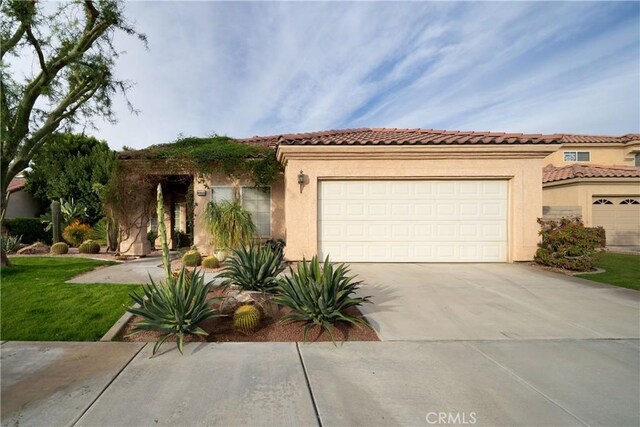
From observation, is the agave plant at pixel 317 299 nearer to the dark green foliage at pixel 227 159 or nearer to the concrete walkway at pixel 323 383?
the concrete walkway at pixel 323 383

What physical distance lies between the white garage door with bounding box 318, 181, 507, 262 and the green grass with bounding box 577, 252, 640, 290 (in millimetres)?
2211

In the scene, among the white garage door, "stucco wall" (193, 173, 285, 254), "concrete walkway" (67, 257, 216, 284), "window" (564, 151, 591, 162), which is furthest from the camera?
"window" (564, 151, 591, 162)

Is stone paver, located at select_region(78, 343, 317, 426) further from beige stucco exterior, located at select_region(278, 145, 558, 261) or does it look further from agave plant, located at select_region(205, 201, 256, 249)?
agave plant, located at select_region(205, 201, 256, 249)

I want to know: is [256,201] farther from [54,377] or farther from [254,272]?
[54,377]

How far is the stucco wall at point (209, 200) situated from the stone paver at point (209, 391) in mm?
6785

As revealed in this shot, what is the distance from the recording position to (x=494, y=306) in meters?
5.20

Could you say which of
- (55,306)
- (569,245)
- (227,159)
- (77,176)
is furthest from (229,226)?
(77,176)

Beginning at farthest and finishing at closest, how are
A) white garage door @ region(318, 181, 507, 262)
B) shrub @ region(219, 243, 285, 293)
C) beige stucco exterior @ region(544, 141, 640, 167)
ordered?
beige stucco exterior @ region(544, 141, 640, 167)
white garage door @ region(318, 181, 507, 262)
shrub @ region(219, 243, 285, 293)

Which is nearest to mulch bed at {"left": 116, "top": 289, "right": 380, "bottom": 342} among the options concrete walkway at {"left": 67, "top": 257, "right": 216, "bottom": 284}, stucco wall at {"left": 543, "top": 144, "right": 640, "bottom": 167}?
concrete walkway at {"left": 67, "top": 257, "right": 216, "bottom": 284}

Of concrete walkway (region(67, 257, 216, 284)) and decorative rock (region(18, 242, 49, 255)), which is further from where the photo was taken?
decorative rock (region(18, 242, 49, 255))

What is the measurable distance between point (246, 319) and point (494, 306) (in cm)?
423

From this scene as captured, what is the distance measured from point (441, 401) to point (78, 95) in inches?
456

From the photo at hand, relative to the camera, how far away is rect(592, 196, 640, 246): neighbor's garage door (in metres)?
14.4

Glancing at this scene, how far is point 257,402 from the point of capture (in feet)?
8.61
